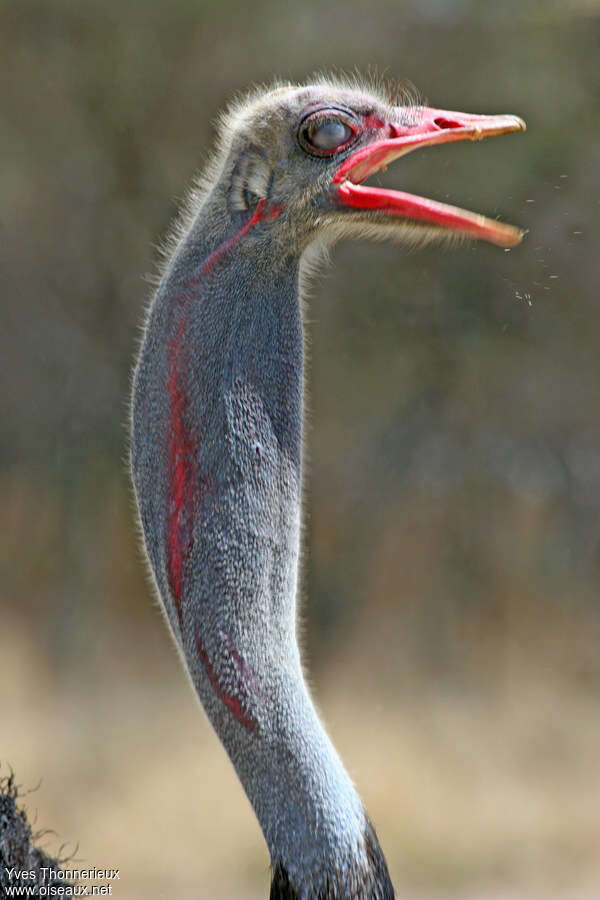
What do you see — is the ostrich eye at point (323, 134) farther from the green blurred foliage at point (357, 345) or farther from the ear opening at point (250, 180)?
the green blurred foliage at point (357, 345)

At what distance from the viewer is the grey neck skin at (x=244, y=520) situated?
109 centimetres

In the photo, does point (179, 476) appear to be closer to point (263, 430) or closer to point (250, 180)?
point (263, 430)

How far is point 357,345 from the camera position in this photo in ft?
11.5

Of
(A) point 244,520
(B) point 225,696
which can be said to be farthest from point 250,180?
(B) point 225,696

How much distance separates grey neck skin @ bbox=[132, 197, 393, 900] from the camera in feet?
3.59

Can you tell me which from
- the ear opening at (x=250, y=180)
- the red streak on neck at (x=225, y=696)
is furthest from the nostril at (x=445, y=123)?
the red streak on neck at (x=225, y=696)

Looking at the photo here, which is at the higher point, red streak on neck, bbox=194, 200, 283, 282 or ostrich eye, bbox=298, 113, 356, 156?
ostrich eye, bbox=298, 113, 356, 156

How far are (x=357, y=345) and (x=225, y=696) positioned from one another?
246 cm

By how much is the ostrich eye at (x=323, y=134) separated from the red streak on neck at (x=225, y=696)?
1.50ft

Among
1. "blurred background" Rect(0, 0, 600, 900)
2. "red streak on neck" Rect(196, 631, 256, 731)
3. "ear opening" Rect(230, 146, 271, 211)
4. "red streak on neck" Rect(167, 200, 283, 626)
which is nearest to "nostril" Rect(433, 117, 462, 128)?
"ear opening" Rect(230, 146, 271, 211)

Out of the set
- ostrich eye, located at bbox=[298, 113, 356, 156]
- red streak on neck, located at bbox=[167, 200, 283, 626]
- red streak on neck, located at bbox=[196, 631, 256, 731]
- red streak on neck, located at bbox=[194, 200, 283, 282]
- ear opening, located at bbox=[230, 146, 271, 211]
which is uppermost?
ostrich eye, located at bbox=[298, 113, 356, 156]

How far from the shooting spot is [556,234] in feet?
11.0

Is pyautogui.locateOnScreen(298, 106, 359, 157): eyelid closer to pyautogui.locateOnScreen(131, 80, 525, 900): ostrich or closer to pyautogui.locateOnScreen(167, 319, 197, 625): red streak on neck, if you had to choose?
pyautogui.locateOnScreen(131, 80, 525, 900): ostrich

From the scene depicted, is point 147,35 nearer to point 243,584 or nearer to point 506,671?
point 506,671
